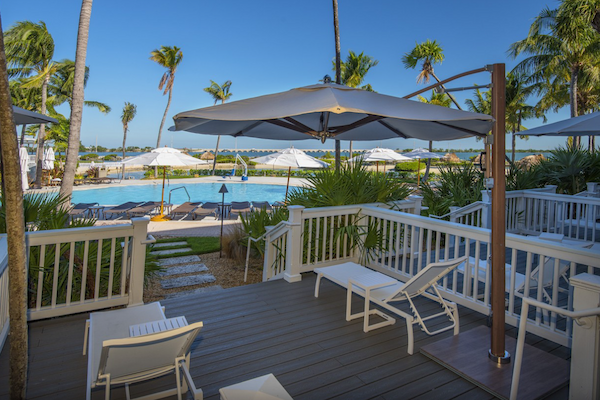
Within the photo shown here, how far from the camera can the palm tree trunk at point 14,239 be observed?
1.74m

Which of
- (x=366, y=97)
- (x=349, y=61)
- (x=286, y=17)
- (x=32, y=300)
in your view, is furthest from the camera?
(x=286, y=17)

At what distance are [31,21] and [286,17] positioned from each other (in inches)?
672

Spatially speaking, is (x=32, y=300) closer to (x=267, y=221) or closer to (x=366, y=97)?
(x=366, y=97)

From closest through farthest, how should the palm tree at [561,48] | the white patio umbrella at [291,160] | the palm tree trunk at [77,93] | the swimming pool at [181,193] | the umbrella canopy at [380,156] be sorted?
the palm tree trunk at [77,93] < the white patio umbrella at [291,160] < the umbrella canopy at [380,156] < the palm tree at [561,48] < the swimming pool at [181,193]

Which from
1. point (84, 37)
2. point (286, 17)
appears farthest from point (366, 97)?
point (286, 17)

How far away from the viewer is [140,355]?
2.12 m

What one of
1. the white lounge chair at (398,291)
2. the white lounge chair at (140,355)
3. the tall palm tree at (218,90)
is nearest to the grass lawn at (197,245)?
the white lounge chair at (398,291)

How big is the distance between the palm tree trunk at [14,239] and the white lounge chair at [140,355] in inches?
15.0

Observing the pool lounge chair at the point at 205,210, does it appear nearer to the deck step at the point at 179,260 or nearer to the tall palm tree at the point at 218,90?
the deck step at the point at 179,260

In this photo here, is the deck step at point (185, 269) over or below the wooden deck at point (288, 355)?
below

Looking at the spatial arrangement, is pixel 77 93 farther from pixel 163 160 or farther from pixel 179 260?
pixel 163 160

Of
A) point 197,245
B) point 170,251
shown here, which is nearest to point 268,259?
point 170,251

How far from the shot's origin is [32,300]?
3.81m

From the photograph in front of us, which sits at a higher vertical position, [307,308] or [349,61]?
[349,61]
